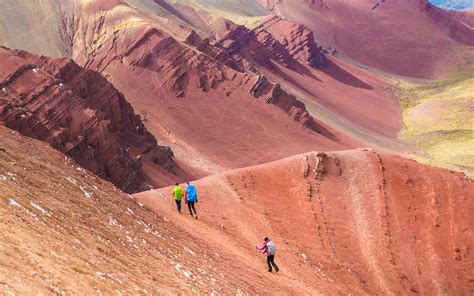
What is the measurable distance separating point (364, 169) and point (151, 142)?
2364 cm

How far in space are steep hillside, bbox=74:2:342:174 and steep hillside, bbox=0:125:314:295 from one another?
40.6 meters

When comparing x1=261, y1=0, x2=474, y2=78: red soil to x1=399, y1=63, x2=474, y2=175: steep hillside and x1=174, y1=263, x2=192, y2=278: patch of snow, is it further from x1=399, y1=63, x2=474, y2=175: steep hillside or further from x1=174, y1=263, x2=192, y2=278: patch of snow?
x1=174, y1=263, x2=192, y2=278: patch of snow

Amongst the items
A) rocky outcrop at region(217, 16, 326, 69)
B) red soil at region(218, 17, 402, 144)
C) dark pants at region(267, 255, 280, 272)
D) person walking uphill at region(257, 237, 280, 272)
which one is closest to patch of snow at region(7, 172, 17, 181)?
person walking uphill at region(257, 237, 280, 272)

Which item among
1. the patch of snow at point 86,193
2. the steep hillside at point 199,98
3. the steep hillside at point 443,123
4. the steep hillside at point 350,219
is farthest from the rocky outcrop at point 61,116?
the steep hillside at point 443,123

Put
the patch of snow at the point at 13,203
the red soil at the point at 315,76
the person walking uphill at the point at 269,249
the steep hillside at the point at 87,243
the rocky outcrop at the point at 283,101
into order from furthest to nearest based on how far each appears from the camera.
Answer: the red soil at the point at 315,76
the rocky outcrop at the point at 283,101
the person walking uphill at the point at 269,249
the patch of snow at the point at 13,203
the steep hillside at the point at 87,243

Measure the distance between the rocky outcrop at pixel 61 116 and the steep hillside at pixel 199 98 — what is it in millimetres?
20754

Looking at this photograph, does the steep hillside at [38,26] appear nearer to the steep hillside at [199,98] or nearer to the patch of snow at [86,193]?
the steep hillside at [199,98]

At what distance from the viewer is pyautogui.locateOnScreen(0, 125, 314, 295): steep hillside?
37.4 feet

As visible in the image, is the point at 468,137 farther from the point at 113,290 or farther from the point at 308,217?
the point at 113,290

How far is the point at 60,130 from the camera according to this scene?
1416 inches

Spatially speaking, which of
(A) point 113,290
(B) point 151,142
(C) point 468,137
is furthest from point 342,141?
(A) point 113,290

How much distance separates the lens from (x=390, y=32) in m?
169

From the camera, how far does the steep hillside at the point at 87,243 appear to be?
1139cm

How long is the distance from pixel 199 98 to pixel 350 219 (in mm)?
43683
